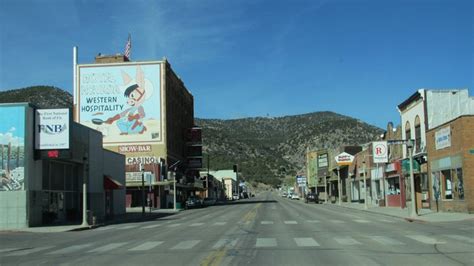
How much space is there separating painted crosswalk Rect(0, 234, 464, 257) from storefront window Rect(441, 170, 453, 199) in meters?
17.7

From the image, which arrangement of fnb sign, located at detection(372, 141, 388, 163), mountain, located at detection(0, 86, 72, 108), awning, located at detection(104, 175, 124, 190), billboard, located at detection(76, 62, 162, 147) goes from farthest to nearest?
billboard, located at detection(76, 62, 162, 147), mountain, located at detection(0, 86, 72, 108), fnb sign, located at detection(372, 141, 388, 163), awning, located at detection(104, 175, 124, 190)

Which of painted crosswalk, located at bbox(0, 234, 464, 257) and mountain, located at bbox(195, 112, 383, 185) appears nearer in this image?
painted crosswalk, located at bbox(0, 234, 464, 257)

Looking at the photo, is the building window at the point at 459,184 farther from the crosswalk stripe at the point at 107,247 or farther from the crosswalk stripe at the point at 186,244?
the crosswalk stripe at the point at 107,247

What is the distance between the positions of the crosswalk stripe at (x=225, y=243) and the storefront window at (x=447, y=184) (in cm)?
2260

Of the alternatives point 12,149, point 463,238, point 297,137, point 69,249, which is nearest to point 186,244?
point 69,249

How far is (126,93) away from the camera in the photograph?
85.2 meters

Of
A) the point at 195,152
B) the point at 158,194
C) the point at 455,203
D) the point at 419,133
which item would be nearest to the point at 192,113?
the point at 195,152

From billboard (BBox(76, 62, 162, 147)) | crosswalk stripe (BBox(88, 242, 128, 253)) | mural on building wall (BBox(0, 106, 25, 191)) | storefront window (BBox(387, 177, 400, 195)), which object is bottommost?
crosswalk stripe (BBox(88, 242, 128, 253))

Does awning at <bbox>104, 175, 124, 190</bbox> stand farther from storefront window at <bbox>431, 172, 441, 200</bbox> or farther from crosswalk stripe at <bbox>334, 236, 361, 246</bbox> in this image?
crosswalk stripe at <bbox>334, 236, 361, 246</bbox>

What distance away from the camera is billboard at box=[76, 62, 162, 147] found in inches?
3332

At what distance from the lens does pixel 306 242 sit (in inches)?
749

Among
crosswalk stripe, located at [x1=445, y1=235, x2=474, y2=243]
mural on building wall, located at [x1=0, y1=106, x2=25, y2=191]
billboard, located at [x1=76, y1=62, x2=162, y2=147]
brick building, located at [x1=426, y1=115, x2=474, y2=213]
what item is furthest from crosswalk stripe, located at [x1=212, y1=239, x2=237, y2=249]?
billboard, located at [x1=76, y1=62, x2=162, y2=147]

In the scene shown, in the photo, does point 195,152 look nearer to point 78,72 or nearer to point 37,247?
point 78,72

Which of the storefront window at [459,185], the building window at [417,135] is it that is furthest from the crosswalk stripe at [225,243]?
the building window at [417,135]
